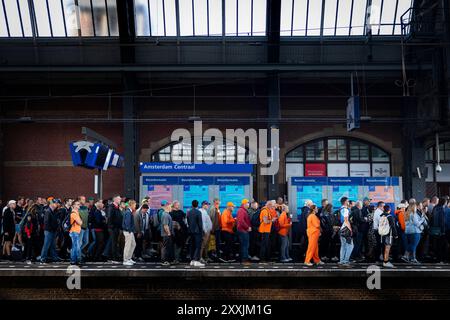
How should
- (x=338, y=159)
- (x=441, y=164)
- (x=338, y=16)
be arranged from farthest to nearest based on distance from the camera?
(x=441, y=164), (x=338, y=159), (x=338, y=16)

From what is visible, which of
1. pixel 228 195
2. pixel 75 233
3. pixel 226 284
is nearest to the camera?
pixel 226 284

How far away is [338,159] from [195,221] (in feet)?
34.8

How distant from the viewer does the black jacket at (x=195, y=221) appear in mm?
13242

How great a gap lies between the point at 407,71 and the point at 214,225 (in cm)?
1095

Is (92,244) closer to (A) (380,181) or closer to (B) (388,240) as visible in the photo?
(B) (388,240)

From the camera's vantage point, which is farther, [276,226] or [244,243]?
[276,226]

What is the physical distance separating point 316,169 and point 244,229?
8.96m

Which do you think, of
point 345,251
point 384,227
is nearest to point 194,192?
point 345,251

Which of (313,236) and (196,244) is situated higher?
(313,236)

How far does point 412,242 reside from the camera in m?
14.1

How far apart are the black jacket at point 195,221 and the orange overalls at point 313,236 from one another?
274 cm

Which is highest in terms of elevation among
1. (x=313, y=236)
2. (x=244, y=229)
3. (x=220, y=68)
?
(x=220, y=68)

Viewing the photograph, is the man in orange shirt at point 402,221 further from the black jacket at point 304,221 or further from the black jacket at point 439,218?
the black jacket at point 304,221
